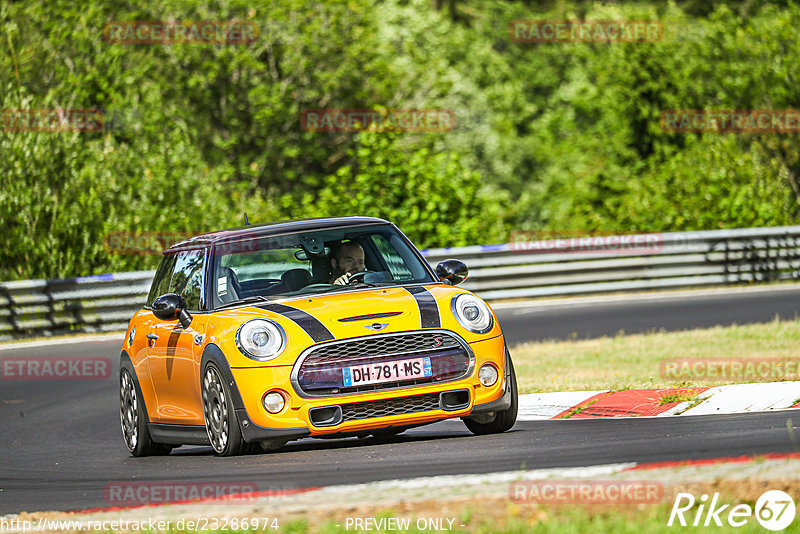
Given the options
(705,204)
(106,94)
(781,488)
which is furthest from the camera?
(106,94)

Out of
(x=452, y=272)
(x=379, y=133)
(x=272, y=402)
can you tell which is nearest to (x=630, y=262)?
(x=379, y=133)

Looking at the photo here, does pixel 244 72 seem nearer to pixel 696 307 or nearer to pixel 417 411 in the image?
pixel 696 307

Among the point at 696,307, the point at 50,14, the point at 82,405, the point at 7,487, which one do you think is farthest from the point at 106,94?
the point at 7,487

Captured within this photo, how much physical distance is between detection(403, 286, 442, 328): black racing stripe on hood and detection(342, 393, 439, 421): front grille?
0.45 metres

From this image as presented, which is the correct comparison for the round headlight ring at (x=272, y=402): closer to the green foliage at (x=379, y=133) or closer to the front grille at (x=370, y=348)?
the front grille at (x=370, y=348)

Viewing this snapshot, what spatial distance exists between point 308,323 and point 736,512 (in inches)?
141

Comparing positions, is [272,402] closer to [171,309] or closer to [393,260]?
[171,309]

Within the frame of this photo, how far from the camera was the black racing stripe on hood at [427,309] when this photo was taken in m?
8.22

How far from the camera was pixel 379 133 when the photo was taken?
88.4ft

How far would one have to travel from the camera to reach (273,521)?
18.1ft

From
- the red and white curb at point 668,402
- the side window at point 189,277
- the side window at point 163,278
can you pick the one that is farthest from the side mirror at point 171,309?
the red and white curb at point 668,402

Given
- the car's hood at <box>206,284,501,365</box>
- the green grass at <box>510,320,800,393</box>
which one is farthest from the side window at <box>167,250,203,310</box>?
the green grass at <box>510,320,800,393</box>

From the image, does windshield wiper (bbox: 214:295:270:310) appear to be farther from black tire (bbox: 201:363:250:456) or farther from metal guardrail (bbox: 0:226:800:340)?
metal guardrail (bbox: 0:226:800:340)

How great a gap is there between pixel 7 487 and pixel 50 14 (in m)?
27.9
